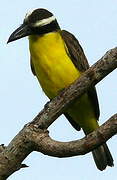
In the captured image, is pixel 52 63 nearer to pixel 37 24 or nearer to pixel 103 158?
pixel 37 24

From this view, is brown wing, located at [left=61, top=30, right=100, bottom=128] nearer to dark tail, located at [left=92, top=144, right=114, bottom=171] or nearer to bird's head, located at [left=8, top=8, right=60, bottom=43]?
bird's head, located at [left=8, top=8, right=60, bottom=43]

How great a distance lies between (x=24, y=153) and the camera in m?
4.87

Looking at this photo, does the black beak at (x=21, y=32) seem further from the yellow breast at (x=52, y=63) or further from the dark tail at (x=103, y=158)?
the dark tail at (x=103, y=158)

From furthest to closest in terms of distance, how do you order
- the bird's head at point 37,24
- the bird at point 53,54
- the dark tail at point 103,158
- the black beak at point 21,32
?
1. the dark tail at point 103,158
2. the bird at point 53,54
3. the bird's head at point 37,24
4. the black beak at point 21,32

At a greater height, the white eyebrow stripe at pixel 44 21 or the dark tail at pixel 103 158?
the white eyebrow stripe at pixel 44 21

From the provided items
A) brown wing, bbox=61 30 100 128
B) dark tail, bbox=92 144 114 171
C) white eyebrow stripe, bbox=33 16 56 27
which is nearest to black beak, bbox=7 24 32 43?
white eyebrow stripe, bbox=33 16 56 27

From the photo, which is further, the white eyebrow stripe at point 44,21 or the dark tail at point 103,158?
the dark tail at point 103,158

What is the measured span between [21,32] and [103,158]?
1972 millimetres

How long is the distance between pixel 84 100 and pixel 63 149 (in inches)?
93.6

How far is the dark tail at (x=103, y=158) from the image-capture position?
6764 millimetres

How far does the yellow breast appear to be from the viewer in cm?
631

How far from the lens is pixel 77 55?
6.59m

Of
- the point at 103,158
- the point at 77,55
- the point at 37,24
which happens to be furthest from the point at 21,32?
the point at 103,158

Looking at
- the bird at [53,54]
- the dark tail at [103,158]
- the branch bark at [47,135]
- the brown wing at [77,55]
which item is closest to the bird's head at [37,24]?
the bird at [53,54]
